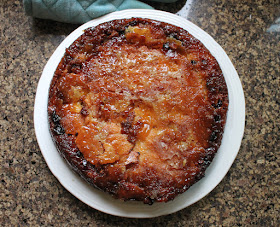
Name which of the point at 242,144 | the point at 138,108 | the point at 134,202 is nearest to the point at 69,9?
the point at 138,108

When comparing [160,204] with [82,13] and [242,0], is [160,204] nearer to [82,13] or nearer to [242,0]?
[82,13]

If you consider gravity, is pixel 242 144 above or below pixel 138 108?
below

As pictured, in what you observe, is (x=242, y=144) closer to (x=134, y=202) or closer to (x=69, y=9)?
(x=134, y=202)

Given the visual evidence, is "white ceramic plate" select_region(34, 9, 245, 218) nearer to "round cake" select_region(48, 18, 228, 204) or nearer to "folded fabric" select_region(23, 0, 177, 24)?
"folded fabric" select_region(23, 0, 177, 24)

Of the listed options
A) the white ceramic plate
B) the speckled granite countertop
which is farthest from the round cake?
the speckled granite countertop

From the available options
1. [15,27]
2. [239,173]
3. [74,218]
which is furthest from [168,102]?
[15,27]

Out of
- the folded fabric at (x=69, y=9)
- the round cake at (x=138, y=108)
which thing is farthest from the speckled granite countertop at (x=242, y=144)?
the round cake at (x=138, y=108)
